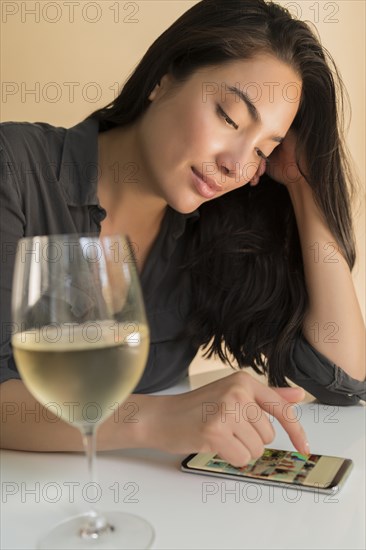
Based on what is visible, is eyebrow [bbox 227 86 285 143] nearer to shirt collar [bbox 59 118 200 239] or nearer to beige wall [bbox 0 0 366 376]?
shirt collar [bbox 59 118 200 239]

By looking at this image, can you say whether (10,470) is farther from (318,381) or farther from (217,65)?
(217,65)

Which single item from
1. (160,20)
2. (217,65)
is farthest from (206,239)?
(160,20)

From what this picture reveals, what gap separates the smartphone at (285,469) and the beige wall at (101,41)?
70.5 inches

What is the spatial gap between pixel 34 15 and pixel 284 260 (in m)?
1.56

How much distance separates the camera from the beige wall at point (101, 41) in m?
2.41

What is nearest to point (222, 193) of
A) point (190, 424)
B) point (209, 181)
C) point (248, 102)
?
point (209, 181)

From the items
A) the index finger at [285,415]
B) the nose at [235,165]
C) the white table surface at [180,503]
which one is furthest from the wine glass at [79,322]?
the nose at [235,165]

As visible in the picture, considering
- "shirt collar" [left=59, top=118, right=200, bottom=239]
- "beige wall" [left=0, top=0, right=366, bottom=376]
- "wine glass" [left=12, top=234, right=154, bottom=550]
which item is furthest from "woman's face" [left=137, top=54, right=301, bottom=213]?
"beige wall" [left=0, top=0, right=366, bottom=376]

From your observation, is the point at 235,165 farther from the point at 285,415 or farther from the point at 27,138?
the point at 285,415

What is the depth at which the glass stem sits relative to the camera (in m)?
0.51

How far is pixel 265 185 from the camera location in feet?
4.69

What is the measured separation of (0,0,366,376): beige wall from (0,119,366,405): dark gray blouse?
1245mm

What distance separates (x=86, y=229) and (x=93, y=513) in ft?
2.28

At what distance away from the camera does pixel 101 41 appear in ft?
7.97
